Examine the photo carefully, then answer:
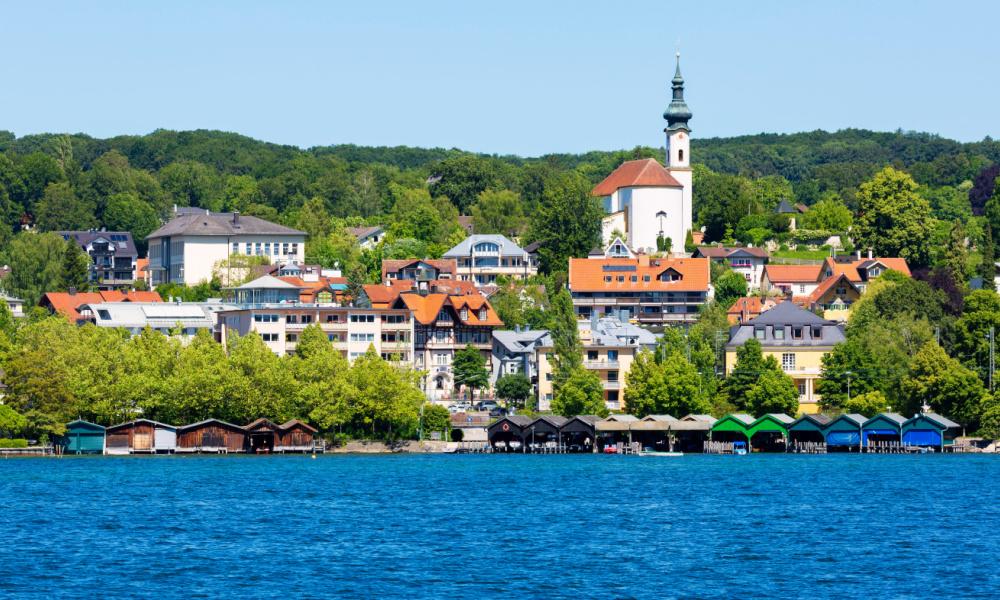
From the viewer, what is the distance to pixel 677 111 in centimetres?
16250

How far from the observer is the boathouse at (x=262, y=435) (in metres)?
99.9

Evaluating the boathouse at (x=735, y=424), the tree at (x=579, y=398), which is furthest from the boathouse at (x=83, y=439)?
the boathouse at (x=735, y=424)

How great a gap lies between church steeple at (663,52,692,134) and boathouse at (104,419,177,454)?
74613 mm

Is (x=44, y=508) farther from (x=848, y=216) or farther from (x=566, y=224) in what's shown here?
(x=848, y=216)

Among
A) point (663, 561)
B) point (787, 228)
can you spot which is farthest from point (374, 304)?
point (663, 561)

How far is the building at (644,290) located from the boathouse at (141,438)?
147ft

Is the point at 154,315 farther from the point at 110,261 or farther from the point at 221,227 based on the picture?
the point at 110,261

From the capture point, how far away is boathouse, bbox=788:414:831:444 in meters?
102

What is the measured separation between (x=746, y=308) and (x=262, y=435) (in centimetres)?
4494

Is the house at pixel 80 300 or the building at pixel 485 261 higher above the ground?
the building at pixel 485 261

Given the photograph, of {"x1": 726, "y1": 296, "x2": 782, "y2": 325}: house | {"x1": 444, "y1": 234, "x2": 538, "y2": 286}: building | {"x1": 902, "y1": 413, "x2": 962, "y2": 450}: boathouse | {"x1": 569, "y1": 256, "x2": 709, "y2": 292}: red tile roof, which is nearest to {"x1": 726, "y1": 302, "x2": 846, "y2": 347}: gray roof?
{"x1": 902, "y1": 413, "x2": 962, "y2": 450}: boathouse

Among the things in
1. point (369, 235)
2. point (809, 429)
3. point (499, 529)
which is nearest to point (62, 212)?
point (369, 235)

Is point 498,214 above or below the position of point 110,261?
above

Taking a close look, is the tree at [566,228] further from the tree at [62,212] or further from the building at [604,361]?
the tree at [62,212]
